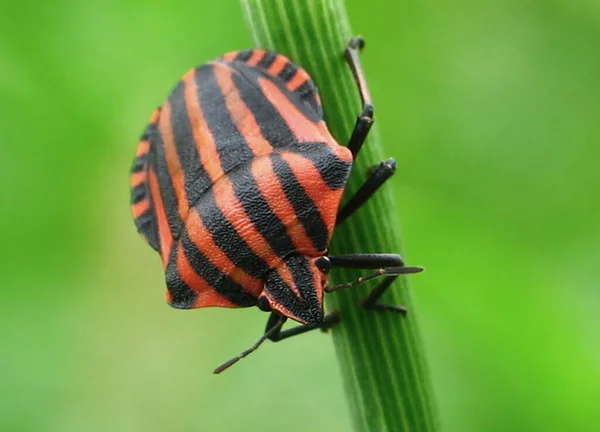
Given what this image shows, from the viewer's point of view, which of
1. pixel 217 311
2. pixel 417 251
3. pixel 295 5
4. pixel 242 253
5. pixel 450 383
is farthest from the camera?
pixel 217 311

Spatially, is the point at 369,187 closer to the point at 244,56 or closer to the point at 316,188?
the point at 316,188

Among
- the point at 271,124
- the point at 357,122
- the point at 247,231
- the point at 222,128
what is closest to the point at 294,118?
the point at 271,124

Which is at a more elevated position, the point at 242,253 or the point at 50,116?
the point at 50,116

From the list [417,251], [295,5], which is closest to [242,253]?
[295,5]

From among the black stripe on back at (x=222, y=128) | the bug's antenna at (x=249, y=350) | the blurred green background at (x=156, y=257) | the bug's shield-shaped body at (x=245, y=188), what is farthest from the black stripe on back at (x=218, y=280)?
the blurred green background at (x=156, y=257)

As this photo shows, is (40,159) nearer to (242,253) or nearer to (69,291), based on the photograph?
(69,291)

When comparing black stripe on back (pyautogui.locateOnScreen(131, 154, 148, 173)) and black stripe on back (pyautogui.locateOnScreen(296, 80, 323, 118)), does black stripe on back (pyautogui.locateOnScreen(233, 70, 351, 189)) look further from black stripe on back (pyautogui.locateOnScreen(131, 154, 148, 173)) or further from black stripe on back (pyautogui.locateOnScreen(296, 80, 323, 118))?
black stripe on back (pyautogui.locateOnScreen(131, 154, 148, 173))
